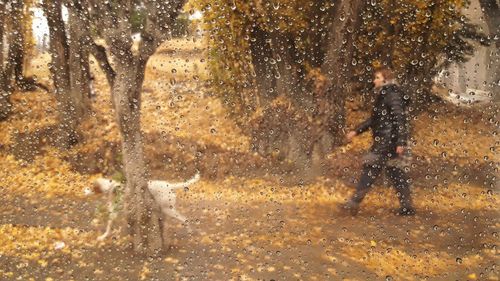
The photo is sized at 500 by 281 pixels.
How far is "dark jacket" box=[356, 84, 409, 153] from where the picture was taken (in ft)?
6.72

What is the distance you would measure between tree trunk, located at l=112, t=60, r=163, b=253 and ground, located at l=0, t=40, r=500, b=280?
0.16 feet

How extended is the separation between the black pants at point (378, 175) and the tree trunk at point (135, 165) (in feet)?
3.34

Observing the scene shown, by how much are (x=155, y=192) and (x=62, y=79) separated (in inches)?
27.5

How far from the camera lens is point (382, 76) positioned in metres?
2.09

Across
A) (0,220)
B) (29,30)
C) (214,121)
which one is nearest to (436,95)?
(214,121)

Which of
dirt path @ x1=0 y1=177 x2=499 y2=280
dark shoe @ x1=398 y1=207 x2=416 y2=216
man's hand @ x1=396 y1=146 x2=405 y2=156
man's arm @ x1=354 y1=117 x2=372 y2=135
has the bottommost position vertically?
dirt path @ x1=0 y1=177 x2=499 y2=280

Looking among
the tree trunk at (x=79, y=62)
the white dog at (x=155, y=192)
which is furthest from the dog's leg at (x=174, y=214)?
the tree trunk at (x=79, y=62)

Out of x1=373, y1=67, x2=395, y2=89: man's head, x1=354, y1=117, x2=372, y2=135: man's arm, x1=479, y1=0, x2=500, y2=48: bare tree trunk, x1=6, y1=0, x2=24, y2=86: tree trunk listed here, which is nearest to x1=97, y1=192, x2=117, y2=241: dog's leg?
x1=6, y1=0, x2=24, y2=86: tree trunk

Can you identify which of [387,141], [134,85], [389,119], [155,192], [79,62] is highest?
[79,62]

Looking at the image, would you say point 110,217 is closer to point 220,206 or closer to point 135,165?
point 135,165

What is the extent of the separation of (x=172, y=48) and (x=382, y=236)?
4.49ft

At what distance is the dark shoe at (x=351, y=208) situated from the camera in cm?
219

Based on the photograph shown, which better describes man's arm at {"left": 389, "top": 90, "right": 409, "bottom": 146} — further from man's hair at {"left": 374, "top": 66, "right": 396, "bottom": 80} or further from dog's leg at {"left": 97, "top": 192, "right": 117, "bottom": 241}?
dog's leg at {"left": 97, "top": 192, "right": 117, "bottom": 241}

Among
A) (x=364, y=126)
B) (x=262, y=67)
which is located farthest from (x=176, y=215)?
(x=364, y=126)
